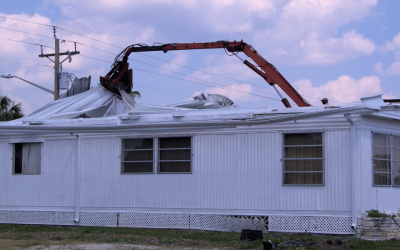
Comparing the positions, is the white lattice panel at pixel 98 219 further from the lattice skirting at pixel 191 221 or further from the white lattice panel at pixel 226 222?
the white lattice panel at pixel 226 222

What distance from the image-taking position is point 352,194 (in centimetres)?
1143

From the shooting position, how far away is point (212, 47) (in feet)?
56.3

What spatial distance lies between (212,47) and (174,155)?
534cm

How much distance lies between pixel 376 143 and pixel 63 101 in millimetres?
9977

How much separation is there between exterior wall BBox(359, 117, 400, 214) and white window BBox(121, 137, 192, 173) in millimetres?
4321

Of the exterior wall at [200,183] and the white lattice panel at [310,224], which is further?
the exterior wall at [200,183]

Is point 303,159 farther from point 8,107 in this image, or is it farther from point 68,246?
point 8,107

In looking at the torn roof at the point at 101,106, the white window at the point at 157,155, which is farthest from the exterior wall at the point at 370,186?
the torn roof at the point at 101,106

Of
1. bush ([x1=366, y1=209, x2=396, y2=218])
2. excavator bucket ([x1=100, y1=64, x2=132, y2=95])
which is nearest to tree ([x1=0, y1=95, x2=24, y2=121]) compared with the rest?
excavator bucket ([x1=100, y1=64, x2=132, y2=95])

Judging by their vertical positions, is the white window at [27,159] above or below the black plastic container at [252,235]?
above

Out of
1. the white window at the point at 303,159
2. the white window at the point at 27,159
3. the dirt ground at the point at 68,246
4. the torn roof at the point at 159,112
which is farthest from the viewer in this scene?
the white window at the point at 27,159

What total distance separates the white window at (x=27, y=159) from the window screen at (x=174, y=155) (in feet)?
12.8

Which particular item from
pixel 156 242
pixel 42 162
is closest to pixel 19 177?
pixel 42 162

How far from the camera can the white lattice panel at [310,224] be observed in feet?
37.8
